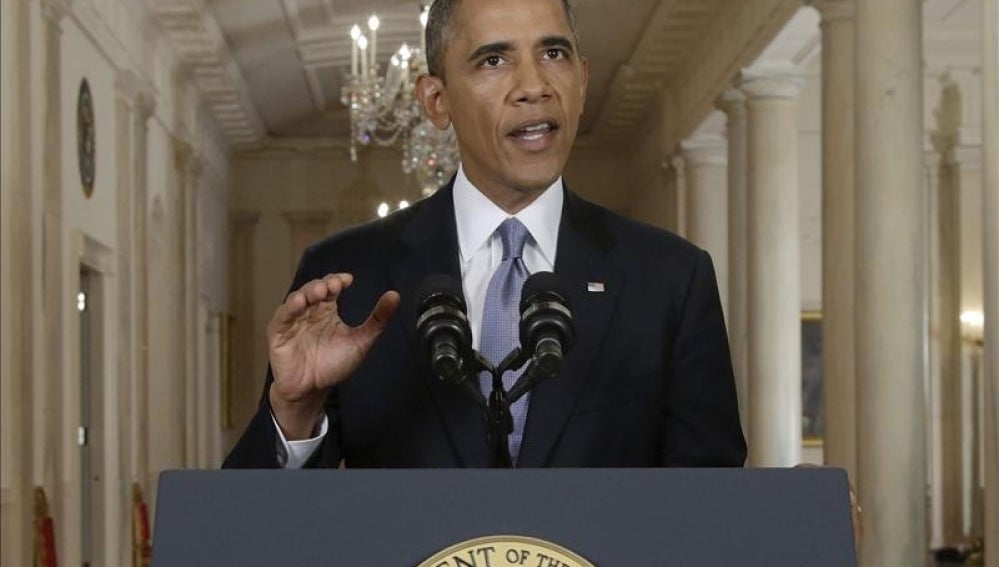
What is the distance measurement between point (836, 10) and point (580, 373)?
34.2ft

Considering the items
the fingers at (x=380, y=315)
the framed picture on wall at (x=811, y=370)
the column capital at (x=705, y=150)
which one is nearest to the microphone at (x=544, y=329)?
the fingers at (x=380, y=315)

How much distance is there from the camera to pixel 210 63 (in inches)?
854

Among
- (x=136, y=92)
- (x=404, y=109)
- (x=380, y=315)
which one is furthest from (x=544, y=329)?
(x=404, y=109)

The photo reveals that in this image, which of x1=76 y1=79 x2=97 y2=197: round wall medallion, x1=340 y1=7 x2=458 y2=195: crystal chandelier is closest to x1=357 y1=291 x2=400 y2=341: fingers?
x1=76 y1=79 x2=97 y2=197: round wall medallion

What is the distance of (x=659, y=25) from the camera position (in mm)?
19969

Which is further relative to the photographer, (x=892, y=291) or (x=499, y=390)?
(x=892, y=291)

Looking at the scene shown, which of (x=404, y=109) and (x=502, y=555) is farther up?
(x=404, y=109)

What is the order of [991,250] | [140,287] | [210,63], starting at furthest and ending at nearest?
[210,63] → [140,287] → [991,250]

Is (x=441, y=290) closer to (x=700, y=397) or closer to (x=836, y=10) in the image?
(x=700, y=397)

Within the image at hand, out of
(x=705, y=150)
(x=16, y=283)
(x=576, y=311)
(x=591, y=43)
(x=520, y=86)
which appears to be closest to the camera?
(x=520, y=86)

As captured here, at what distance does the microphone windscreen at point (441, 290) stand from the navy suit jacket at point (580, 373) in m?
0.34

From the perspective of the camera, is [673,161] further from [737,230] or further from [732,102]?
[732,102]

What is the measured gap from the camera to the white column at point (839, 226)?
12.6 m

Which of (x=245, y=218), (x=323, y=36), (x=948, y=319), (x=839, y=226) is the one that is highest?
(x=323, y=36)
